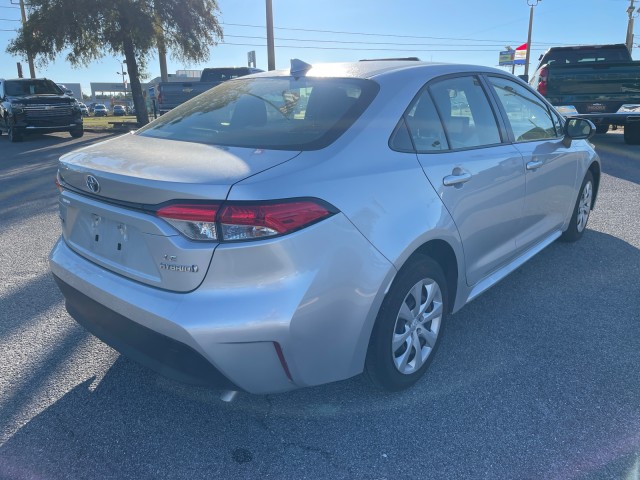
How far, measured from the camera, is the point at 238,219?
6.49ft

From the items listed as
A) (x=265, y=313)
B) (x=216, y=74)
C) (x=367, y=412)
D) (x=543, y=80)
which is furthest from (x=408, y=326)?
(x=216, y=74)

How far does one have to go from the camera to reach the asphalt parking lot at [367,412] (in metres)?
2.24

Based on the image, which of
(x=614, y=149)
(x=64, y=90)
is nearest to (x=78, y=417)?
(x=614, y=149)

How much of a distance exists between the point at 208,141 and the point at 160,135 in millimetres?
466

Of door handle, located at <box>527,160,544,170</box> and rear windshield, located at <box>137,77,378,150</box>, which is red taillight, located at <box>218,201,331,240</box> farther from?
door handle, located at <box>527,160,544,170</box>

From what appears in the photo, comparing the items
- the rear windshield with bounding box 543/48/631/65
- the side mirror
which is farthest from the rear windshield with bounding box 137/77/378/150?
the rear windshield with bounding box 543/48/631/65

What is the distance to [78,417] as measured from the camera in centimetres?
255

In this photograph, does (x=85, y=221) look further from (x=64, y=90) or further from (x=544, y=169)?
(x=64, y=90)

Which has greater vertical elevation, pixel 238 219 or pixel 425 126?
pixel 425 126

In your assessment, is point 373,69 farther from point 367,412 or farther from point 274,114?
point 367,412

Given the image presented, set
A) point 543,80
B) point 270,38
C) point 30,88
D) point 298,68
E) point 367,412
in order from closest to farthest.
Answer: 1. point 367,412
2. point 298,68
3. point 543,80
4. point 30,88
5. point 270,38

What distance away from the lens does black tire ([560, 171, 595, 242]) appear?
4.80 meters

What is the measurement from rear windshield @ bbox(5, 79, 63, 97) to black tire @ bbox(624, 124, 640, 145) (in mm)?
15883

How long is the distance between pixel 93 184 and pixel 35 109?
1515cm
